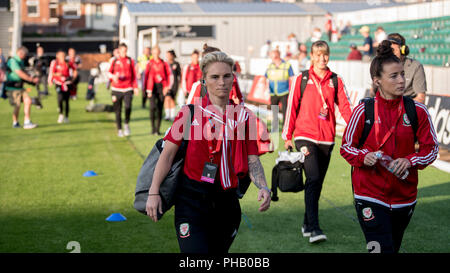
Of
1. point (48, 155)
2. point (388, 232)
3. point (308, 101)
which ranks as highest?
point (308, 101)

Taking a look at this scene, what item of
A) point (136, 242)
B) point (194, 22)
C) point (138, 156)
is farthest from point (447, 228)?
point (194, 22)

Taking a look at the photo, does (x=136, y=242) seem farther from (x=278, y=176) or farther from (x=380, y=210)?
(x=380, y=210)

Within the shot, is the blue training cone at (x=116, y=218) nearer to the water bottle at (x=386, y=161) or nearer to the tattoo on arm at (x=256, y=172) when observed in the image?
the tattoo on arm at (x=256, y=172)

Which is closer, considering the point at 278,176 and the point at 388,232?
the point at 388,232

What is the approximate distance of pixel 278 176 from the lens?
309 inches

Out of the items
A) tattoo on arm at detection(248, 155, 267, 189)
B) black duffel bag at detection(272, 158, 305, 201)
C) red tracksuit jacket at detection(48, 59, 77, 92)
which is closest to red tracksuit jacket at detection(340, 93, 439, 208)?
tattoo on arm at detection(248, 155, 267, 189)

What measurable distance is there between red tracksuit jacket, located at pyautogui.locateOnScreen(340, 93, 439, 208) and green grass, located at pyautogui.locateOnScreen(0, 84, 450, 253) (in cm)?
257

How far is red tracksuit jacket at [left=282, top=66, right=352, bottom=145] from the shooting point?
7.84m

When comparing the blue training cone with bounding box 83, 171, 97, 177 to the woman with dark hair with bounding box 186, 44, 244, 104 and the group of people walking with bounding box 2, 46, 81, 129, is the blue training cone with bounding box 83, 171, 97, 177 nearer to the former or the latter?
the woman with dark hair with bounding box 186, 44, 244, 104

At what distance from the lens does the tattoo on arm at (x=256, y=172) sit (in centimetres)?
479
